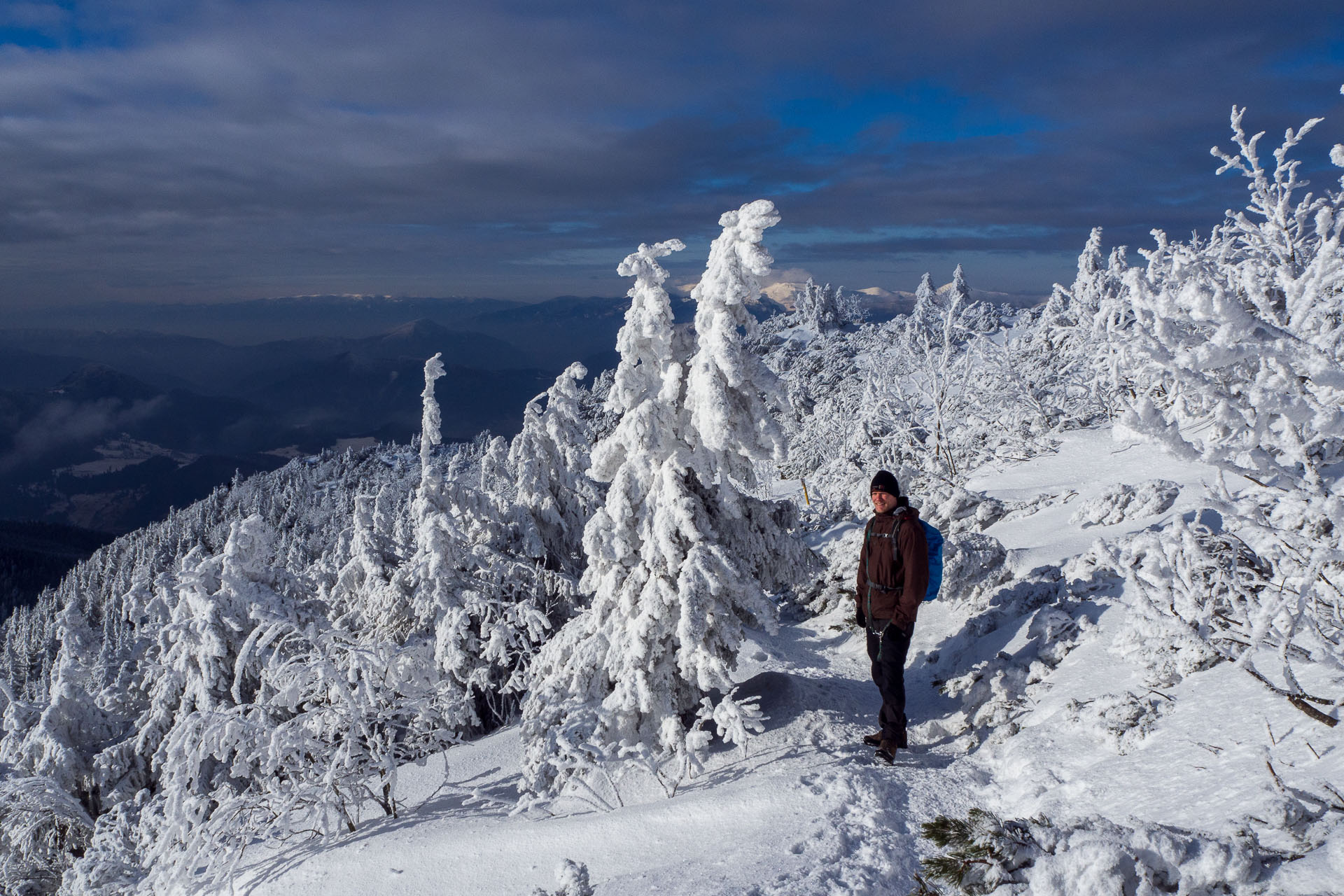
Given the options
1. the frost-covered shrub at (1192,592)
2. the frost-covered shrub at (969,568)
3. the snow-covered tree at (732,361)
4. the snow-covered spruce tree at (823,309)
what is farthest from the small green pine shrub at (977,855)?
the snow-covered spruce tree at (823,309)

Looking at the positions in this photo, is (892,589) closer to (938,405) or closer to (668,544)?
(668,544)

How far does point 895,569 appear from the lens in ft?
20.8

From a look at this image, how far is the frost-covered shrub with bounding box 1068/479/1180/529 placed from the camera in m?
10.6

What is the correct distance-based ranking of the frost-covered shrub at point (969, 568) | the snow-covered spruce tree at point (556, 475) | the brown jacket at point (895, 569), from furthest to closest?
the snow-covered spruce tree at point (556, 475) → the frost-covered shrub at point (969, 568) → the brown jacket at point (895, 569)

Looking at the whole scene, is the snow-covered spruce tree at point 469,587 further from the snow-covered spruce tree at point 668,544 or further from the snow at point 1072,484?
the snow at point 1072,484

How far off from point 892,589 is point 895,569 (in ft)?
0.66

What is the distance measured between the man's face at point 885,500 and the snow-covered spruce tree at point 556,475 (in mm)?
8908

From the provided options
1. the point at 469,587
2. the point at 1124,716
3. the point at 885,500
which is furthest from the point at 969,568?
the point at 469,587

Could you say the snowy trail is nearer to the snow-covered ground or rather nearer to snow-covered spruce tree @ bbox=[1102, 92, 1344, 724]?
the snow-covered ground

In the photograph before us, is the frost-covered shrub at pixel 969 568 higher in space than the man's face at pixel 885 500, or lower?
lower

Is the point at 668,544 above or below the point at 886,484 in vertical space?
below

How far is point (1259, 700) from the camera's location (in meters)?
4.64

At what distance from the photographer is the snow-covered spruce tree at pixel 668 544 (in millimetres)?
7102

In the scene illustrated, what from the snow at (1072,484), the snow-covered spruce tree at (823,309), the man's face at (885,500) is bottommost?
the snow at (1072,484)
